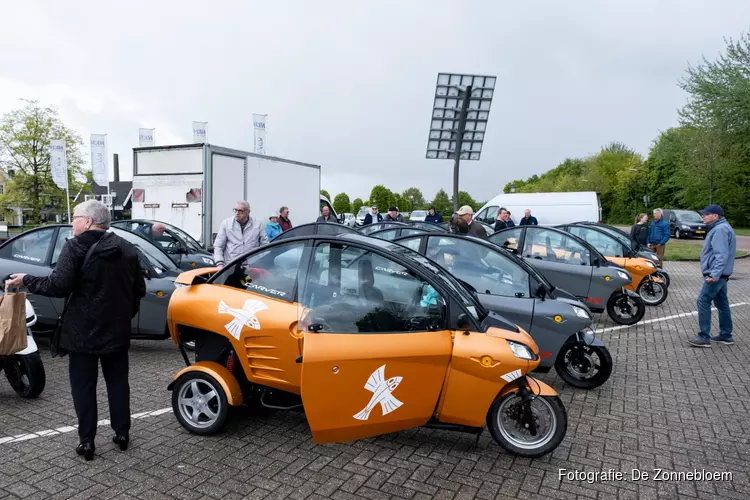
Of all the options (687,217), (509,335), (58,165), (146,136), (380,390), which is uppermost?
(146,136)

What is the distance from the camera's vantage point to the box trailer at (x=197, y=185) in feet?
43.0

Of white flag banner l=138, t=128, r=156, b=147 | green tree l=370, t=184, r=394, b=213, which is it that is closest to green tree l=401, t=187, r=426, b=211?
green tree l=370, t=184, r=394, b=213

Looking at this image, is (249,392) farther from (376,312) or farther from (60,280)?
(60,280)

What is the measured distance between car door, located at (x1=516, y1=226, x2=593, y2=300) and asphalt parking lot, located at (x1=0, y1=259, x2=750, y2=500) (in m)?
3.22

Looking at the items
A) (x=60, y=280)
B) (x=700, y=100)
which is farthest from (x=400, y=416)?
(x=700, y=100)

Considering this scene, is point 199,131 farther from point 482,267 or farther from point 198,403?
point 198,403

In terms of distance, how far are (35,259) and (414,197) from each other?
90292mm

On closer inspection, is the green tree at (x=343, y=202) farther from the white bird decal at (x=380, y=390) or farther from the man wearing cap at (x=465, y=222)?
the white bird decal at (x=380, y=390)

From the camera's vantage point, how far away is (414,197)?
315 ft

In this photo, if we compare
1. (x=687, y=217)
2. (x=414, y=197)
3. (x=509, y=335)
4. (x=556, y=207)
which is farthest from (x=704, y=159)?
(x=414, y=197)

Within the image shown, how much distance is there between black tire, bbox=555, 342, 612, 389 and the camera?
5.57 m

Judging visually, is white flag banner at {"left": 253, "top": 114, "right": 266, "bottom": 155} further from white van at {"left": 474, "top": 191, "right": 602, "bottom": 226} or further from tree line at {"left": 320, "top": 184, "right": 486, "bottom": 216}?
tree line at {"left": 320, "top": 184, "right": 486, "bottom": 216}

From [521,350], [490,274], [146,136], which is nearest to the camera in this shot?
[521,350]

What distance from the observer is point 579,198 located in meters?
20.3
